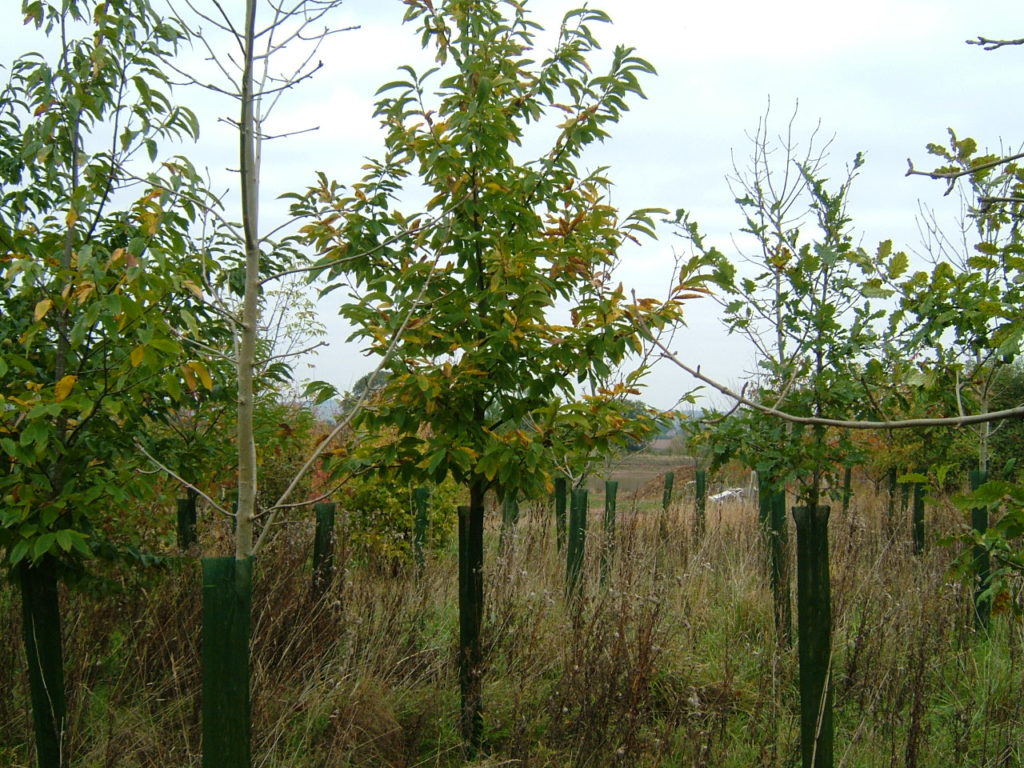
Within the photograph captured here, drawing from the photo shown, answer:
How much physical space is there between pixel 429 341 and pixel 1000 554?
2.04 meters

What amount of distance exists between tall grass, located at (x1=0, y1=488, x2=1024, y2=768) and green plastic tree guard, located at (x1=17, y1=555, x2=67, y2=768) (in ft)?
0.56

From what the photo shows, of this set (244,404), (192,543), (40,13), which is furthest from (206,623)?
(192,543)

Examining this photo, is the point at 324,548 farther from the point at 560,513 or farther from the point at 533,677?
the point at 560,513

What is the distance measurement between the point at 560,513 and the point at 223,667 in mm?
5151

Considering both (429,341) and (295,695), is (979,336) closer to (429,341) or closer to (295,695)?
(429,341)

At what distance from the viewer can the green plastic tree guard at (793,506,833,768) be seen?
302cm

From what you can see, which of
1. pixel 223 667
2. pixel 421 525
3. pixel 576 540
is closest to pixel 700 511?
pixel 576 540

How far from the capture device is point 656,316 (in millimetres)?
2930

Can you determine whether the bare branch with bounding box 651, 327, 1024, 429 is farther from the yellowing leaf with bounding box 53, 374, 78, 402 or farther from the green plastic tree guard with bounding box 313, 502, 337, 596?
the green plastic tree guard with bounding box 313, 502, 337, 596

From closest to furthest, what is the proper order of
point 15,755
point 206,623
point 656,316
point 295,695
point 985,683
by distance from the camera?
1. point 206,623
2. point 656,316
3. point 15,755
4. point 295,695
5. point 985,683

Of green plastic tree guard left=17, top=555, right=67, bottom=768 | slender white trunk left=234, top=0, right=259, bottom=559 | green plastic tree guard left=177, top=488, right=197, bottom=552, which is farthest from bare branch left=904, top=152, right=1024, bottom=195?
green plastic tree guard left=177, top=488, right=197, bottom=552

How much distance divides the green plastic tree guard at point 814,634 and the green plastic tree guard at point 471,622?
125 cm

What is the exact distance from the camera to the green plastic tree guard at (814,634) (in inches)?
119

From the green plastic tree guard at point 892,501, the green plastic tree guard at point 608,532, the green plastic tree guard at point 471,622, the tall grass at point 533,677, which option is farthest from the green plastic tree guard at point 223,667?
the green plastic tree guard at point 892,501
